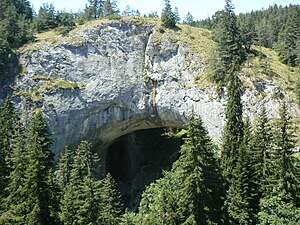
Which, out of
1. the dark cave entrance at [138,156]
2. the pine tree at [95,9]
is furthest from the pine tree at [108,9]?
the dark cave entrance at [138,156]

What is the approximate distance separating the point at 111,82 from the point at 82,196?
1945 centimetres

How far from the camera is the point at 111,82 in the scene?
45031 mm

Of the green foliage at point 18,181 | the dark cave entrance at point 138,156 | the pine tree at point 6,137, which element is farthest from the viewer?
the dark cave entrance at point 138,156

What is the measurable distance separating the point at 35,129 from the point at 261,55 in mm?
28598

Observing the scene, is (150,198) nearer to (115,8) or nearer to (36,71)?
(36,71)

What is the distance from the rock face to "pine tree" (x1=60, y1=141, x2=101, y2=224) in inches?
427

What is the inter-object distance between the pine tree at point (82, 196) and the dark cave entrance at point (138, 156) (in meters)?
23.3

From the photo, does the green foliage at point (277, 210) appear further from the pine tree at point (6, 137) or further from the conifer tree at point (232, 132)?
the pine tree at point (6, 137)

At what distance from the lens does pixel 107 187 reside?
31781 mm

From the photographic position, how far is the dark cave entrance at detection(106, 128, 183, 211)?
5653 cm

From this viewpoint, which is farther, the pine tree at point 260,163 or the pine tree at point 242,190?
the pine tree at point 260,163

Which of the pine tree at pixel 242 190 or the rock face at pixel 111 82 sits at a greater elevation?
the rock face at pixel 111 82

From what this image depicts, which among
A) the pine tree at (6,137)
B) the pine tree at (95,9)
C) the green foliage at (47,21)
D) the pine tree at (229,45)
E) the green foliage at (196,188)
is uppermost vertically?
the pine tree at (95,9)

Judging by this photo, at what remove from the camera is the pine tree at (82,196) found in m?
27.5
